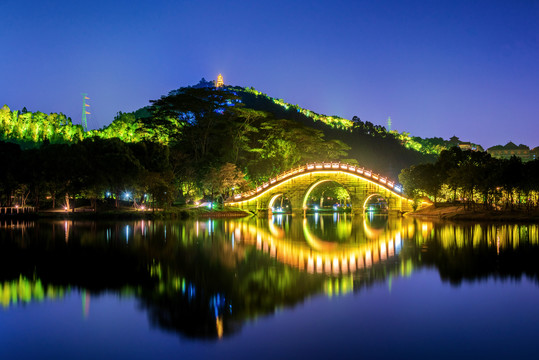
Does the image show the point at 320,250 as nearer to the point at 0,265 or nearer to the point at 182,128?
the point at 0,265

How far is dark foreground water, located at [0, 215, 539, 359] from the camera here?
7.82 m

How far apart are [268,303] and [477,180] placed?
34.3 metres

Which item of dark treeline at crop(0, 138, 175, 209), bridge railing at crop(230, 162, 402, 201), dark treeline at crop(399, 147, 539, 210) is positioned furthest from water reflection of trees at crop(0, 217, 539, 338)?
bridge railing at crop(230, 162, 402, 201)

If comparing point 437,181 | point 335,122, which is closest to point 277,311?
point 437,181

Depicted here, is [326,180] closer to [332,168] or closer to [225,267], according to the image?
[332,168]

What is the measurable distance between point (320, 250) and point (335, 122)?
112 meters

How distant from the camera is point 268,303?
1039 centimetres

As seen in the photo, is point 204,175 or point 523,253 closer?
point 523,253

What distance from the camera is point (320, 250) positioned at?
1936cm

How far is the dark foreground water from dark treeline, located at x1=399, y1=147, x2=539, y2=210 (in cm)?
2200

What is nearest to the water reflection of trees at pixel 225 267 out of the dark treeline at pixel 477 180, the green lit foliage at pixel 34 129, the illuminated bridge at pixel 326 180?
→ the dark treeline at pixel 477 180

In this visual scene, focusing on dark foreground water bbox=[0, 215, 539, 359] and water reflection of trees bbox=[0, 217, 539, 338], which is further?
water reflection of trees bbox=[0, 217, 539, 338]

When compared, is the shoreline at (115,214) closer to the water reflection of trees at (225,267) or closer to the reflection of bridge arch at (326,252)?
the water reflection of trees at (225,267)

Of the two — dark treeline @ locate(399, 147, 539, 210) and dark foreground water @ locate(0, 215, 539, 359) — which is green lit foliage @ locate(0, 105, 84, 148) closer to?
dark treeline @ locate(399, 147, 539, 210)
